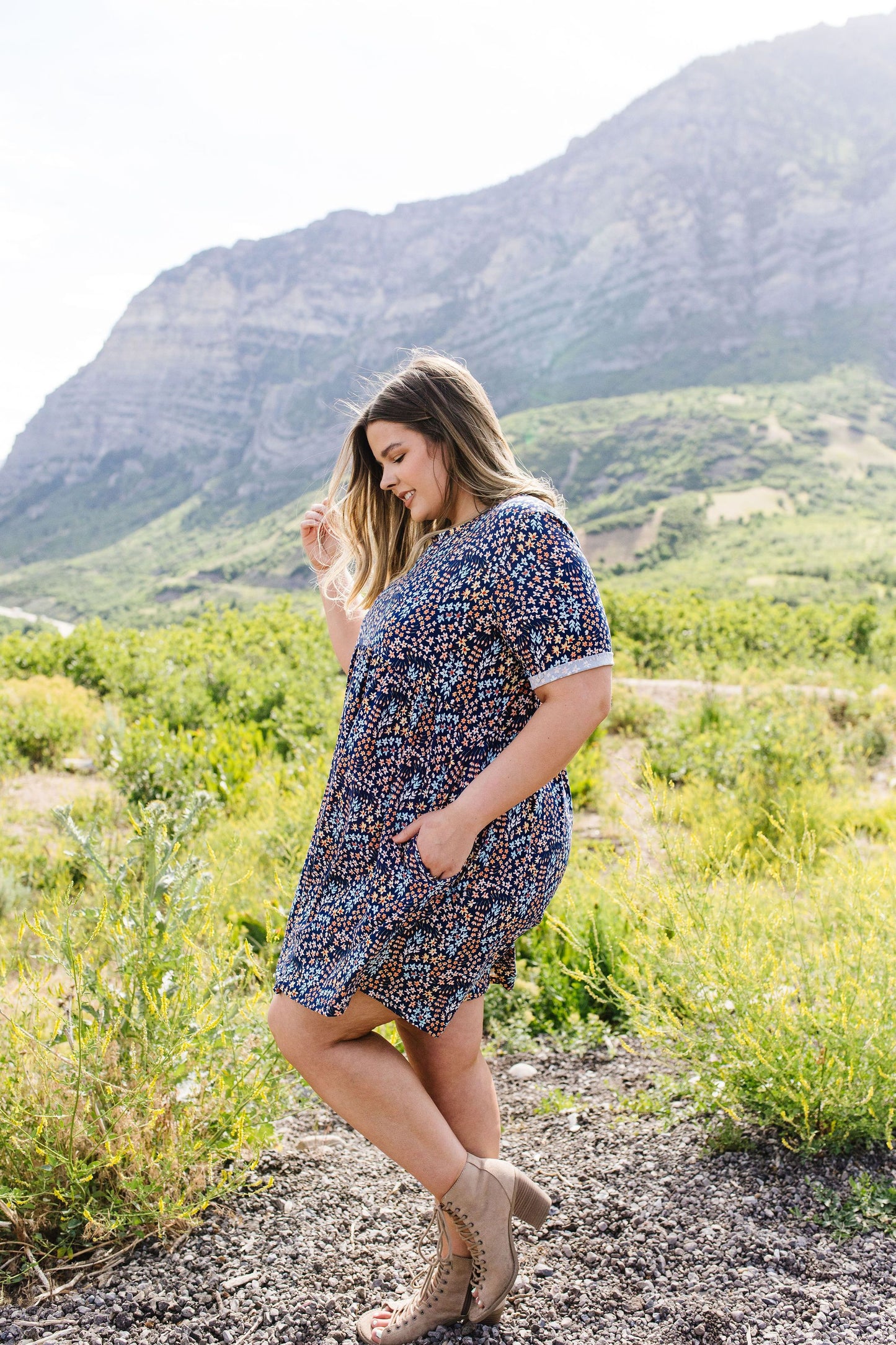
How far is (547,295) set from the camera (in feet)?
423

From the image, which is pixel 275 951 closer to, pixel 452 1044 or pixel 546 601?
pixel 452 1044

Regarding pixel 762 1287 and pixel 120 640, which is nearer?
pixel 762 1287

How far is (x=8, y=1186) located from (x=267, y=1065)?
2.04 ft

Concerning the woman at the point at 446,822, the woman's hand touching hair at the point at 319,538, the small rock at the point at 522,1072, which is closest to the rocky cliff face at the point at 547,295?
the small rock at the point at 522,1072

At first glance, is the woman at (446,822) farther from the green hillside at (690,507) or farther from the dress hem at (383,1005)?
the green hillside at (690,507)

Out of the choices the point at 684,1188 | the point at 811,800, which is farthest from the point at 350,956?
the point at 811,800

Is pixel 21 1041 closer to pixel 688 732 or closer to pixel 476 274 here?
pixel 688 732

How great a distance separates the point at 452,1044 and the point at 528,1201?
15.6 inches

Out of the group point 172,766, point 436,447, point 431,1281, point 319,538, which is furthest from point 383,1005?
point 172,766

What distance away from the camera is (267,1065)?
2.27m

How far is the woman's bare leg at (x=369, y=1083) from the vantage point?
154 cm

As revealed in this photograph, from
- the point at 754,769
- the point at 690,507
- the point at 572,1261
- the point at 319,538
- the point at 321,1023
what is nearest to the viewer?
the point at 321,1023

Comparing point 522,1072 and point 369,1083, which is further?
point 522,1072

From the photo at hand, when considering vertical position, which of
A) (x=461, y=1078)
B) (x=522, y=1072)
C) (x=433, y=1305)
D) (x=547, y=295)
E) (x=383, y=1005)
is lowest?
(x=522, y=1072)
